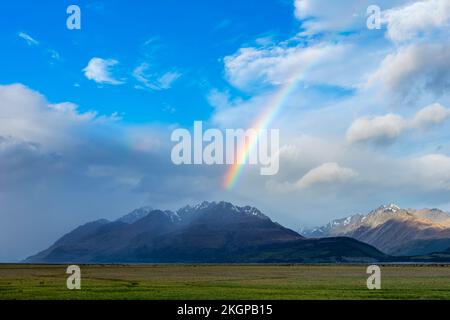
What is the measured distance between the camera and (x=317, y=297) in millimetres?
71062
